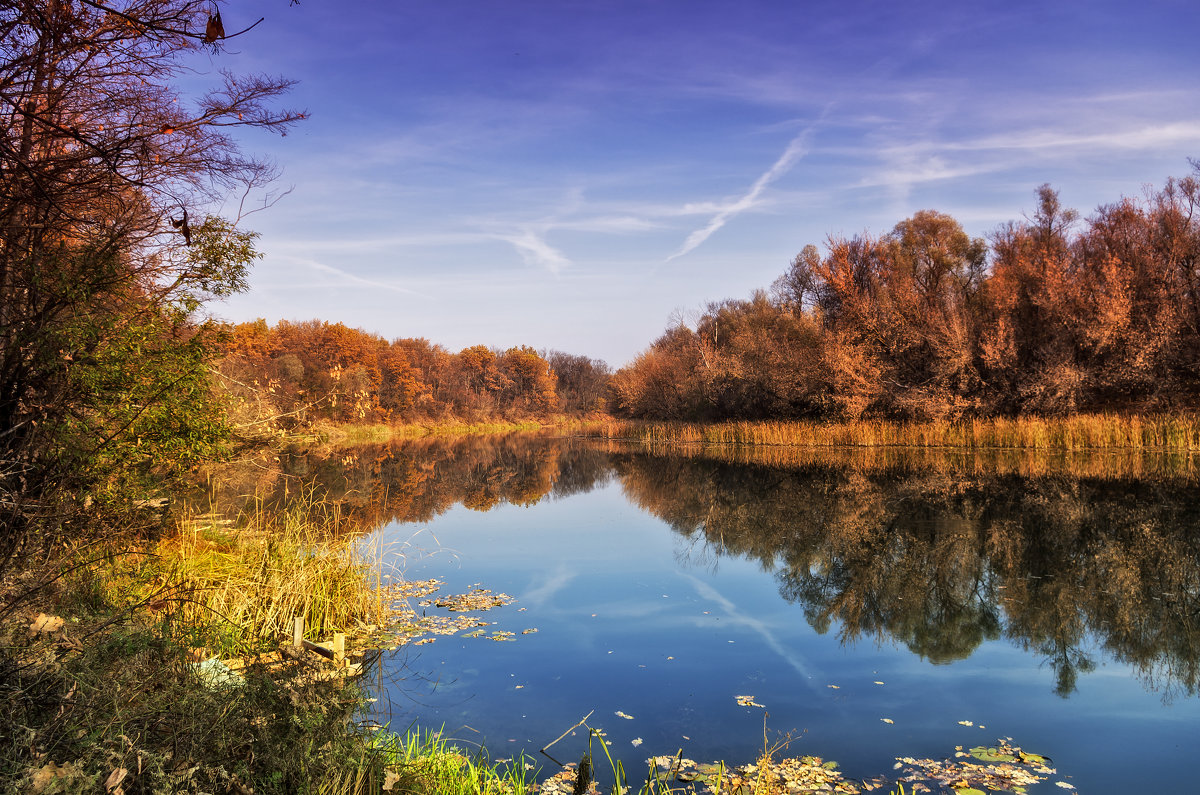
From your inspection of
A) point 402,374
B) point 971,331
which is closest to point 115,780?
point 971,331

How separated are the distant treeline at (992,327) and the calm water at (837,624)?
10.1 m

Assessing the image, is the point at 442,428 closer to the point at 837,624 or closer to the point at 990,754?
the point at 837,624

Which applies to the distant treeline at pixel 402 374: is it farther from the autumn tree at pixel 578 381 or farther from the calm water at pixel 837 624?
the calm water at pixel 837 624

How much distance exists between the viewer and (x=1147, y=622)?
7.54 meters

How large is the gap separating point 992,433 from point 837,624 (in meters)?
20.9

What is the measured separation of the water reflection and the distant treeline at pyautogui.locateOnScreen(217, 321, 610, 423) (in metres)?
14.0

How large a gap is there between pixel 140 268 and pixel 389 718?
4.93 metres

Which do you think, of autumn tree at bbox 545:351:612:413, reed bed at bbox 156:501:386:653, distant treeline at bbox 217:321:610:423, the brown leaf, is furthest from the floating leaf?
autumn tree at bbox 545:351:612:413

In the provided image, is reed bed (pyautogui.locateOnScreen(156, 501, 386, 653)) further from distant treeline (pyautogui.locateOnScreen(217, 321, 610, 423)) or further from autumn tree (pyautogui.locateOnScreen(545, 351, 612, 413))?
autumn tree (pyautogui.locateOnScreen(545, 351, 612, 413))

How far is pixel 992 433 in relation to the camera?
84.2 feet

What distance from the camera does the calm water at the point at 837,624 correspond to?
535 cm

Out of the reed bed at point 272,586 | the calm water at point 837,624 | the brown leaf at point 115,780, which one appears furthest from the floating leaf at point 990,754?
the reed bed at point 272,586

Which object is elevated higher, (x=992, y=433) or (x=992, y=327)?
(x=992, y=327)

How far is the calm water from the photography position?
535 centimetres
